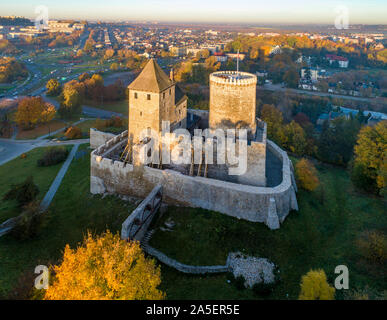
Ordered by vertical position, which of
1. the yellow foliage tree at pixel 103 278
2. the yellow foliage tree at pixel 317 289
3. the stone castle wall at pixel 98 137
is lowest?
the yellow foliage tree at pixel 317 289

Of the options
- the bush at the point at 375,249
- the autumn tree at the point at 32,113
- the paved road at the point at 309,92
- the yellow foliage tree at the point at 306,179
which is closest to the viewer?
the bush at the point at 375,249

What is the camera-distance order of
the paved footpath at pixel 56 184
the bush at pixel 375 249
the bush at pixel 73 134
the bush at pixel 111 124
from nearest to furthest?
the bush at pixel 375 249 < the paved footpath at pixel 56 184 < the bush at pixel 73 134 < the bush at pixel 111 124

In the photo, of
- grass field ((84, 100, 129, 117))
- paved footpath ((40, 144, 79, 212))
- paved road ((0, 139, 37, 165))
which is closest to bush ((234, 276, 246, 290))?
paved footpath ((40, 144, 79, 212))

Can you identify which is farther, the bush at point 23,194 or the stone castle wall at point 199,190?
the bush at point 23,194

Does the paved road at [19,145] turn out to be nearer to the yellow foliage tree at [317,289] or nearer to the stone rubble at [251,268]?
the stone rubble at [251,268]

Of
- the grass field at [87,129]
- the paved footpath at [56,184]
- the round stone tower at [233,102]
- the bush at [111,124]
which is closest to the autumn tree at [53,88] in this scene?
the grass field at [87,129]

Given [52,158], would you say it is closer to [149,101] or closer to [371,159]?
[149,101]

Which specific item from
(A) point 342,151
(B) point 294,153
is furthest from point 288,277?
(A) point 342,151
